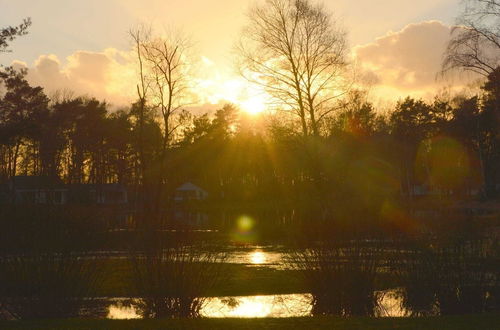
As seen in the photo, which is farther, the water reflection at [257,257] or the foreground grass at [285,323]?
the water reflection at [257,257]

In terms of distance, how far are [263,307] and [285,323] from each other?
15.1 feet

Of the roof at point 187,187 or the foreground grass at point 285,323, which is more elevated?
the roof at point 187,187

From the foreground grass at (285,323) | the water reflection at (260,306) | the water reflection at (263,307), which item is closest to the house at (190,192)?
the water reflection at (260,306)

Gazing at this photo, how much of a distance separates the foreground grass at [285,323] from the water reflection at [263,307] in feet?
9.57

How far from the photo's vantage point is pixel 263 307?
16641 millimetres

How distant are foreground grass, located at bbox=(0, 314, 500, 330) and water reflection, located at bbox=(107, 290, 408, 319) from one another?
2916 mm

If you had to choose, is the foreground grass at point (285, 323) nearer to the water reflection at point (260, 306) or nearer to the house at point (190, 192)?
the water reflection at point (260, 306)

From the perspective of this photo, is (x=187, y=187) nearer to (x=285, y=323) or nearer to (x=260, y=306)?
(x=260, y=306)

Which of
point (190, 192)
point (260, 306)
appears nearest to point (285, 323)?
point (260, 306)

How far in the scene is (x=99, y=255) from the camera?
16.5 metres

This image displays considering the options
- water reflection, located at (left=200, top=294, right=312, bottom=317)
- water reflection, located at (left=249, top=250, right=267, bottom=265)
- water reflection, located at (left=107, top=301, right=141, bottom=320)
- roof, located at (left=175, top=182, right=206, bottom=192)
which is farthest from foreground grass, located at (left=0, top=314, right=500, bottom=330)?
roof, located at (left=175, top=182, right=206, bottom=192)

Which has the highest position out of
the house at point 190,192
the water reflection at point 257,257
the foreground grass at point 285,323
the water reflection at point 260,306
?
the house at point 190,192

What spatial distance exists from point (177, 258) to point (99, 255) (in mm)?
3101

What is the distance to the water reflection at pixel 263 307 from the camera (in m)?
15.5
